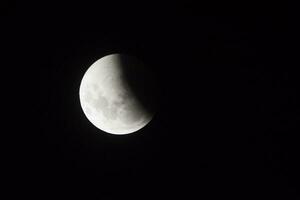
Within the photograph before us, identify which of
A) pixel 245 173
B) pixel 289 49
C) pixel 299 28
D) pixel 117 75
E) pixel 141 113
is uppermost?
pixel 299 28

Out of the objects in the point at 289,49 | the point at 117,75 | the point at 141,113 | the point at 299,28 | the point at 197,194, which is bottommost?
the point at 197,194

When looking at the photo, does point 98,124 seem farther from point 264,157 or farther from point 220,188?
point 264,157

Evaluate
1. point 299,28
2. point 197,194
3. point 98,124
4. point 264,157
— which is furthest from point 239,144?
point 98,124

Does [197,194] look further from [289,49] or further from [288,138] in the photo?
[289,49]

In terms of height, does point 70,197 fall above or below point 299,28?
below

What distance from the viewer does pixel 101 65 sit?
3.58m

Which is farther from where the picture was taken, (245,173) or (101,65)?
(245,173)

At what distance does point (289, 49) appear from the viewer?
4.64 m

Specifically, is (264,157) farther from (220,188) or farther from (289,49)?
(289,49)

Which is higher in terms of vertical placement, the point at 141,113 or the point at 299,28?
the point at 299,28

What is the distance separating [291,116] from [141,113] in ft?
8.91

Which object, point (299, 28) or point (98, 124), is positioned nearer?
point (98, 124)

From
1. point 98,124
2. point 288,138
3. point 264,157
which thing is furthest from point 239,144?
point 98,124

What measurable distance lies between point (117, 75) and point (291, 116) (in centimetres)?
312
